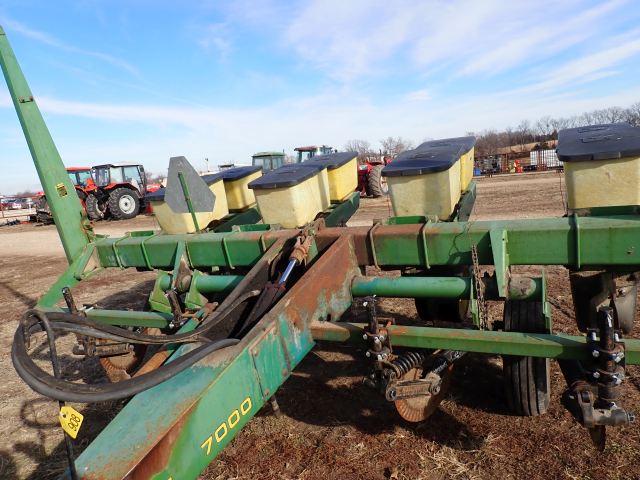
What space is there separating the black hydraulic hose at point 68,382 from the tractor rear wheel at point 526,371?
196cm

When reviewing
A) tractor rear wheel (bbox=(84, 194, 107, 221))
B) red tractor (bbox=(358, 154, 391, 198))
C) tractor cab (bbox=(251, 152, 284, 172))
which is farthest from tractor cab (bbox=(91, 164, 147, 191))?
red tractor (bbox=(358, 154, 391, 198))

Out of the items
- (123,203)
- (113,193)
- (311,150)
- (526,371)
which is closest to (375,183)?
(311,150)

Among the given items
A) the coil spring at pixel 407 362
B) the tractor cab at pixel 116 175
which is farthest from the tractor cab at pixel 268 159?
the coil spring at pixel 407 362

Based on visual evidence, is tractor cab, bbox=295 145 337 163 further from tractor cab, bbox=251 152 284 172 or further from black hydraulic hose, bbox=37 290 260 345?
black hydraulic hose, bbox=37 290 260 345

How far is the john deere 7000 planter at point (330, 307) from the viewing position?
68.9 inches

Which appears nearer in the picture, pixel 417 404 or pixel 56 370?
pixel 56 370

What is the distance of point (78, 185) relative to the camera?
1972 cm

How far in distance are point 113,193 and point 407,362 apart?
19.2 metres

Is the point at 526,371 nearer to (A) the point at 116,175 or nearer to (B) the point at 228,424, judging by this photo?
(B) the point at 228,424

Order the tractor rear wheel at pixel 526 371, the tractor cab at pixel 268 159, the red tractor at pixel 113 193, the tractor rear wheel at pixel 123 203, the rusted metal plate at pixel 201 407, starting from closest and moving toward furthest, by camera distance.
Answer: the rusted metal plate at pixel 201 407
the tractor rear wheel at pixel 526 371
the tractor cab at pixel 268 159
the tractor rear wheel at pixel 123 203
the red tractor at pixel 113 193

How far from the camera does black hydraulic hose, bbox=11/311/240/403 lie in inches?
56.1

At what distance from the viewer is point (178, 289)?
3410 millimetres

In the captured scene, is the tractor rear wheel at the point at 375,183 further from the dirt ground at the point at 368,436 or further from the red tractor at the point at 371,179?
the dirt ground at the point at 368,436

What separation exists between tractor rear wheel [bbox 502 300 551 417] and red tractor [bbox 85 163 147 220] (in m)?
19.1
